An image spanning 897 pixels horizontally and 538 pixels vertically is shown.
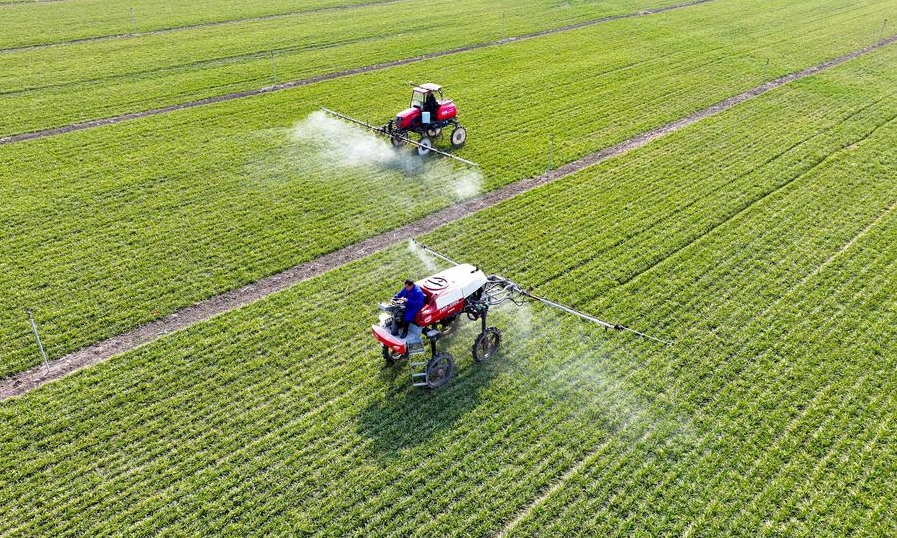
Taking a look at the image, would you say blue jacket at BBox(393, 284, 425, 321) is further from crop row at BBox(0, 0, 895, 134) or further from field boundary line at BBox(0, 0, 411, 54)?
field boundary line at BBox(0, 0, 411, 54)

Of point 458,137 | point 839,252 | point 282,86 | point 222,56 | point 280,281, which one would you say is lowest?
point 839,252

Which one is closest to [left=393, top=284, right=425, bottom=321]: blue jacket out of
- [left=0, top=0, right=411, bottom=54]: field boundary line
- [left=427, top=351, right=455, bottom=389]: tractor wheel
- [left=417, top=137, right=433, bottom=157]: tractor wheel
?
[left=427, top=351, right=455, bottom=389]: tractor wheel

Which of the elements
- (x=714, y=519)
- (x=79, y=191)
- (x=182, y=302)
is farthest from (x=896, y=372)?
(x=79, y=191)

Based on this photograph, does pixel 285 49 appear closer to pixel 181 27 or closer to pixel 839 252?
pixel 181 27

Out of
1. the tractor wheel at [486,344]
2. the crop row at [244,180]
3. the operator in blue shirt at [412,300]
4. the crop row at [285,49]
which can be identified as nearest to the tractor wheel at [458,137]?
the crop row at [244,180]

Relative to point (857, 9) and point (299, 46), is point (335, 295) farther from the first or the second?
point (857, 9)

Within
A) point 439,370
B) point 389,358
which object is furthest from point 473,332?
point 389,358
